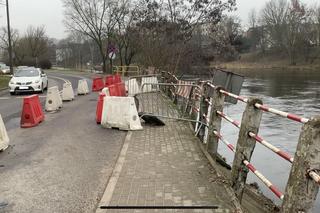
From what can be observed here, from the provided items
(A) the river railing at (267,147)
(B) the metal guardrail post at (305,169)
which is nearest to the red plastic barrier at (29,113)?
(A) the river railing at (267,147)

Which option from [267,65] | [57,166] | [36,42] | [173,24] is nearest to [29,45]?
[36,42]

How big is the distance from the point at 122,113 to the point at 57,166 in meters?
3.28

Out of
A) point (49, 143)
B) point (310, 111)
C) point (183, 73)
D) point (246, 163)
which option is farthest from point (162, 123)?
point (183, 73)

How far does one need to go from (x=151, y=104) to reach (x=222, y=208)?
9.68 meters

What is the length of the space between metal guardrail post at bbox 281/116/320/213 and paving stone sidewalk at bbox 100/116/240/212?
1.14 m

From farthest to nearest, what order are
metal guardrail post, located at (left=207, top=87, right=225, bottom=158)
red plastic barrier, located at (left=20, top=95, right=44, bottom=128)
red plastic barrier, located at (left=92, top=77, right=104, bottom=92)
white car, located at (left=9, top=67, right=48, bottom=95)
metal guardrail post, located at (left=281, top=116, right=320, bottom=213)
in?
red plastic barrier, located at (left=92, top=77, right=104, bottom=92) → white car, located at (left=9, top=67, right=48, bottom=95) → red plastic barrier, located at (left=20, top=95, right=44, bottom=128) → metal guardrail post, located at (left=207, top=87, right=225, bottom=158) → metal guardrail post, located at (left=281, top=116, right=320, bottom=213)

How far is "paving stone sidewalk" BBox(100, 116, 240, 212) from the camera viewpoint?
197 inches

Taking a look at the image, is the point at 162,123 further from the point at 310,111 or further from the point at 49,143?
the point at 310,111

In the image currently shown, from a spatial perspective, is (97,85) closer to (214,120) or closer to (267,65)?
(214,120)

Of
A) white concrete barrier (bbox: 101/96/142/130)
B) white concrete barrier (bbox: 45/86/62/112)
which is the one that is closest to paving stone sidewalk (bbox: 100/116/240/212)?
white concrete barrier (bbox: 101/96/142/130)

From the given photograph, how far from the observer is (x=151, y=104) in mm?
14227

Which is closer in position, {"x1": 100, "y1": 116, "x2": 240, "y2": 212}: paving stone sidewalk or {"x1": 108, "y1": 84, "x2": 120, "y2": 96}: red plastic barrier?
{"x1": 100, "y1": 116, "x2": 240, "y2": 212}: paving stone sidewalk

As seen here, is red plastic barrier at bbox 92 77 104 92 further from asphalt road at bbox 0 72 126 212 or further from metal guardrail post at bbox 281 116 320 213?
metal guardrail post at bbox 281 116 320 213

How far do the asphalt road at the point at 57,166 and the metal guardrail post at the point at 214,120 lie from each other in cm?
184
